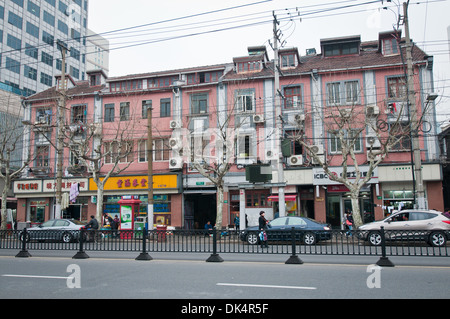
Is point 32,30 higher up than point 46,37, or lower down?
lower down

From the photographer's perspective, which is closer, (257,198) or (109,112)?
(257,198)

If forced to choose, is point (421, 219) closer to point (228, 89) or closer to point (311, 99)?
point (311, 99)

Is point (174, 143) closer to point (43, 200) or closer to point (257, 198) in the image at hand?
point (257, 198)

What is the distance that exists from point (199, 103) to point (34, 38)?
4497 cm

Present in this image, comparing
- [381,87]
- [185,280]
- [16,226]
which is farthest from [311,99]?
[16,226]

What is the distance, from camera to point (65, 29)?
67.4 metres

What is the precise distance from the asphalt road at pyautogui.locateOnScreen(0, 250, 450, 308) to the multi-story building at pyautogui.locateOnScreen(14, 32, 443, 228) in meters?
11.2

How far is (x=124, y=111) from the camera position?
29.2 m

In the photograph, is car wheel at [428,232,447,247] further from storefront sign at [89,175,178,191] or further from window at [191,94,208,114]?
window at [191,94,208,114]

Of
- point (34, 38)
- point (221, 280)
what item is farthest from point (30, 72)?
point (221, 280)

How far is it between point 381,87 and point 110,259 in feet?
66.0

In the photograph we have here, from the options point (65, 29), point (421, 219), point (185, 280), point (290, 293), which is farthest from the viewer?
point (65, 29)

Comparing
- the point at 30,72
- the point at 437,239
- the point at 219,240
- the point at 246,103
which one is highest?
the point at 30,72
